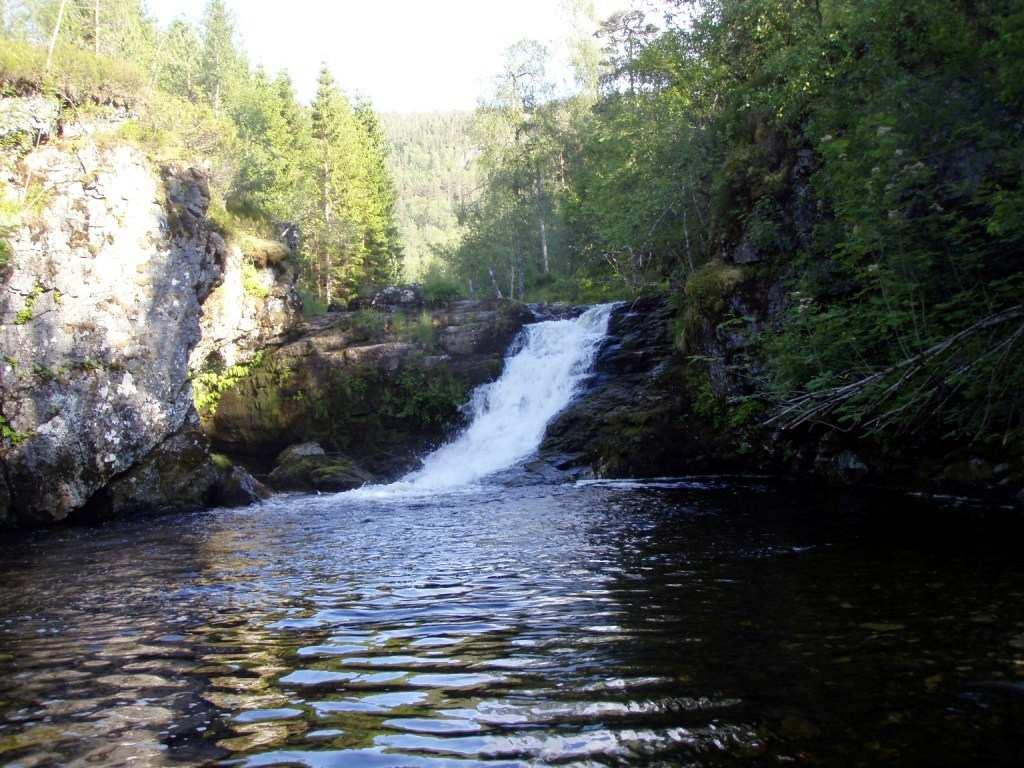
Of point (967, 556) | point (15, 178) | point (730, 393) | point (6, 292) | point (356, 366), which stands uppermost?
point (15, 178)

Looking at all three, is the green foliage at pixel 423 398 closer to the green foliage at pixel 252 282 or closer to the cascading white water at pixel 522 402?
the cascading white water at pixel 522 402

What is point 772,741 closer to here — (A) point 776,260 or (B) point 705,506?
(B) point 705,506

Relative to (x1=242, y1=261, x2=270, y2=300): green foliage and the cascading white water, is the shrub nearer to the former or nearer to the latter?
the cascading white water

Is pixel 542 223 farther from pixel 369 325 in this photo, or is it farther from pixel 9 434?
pixel 9 434

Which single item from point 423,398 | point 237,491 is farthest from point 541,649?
point 423,398

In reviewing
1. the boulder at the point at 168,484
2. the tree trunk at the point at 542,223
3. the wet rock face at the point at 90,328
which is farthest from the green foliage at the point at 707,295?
the tree trunk at the point at 542,223

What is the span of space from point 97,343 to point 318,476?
249 inches

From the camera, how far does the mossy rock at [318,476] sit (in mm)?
19562

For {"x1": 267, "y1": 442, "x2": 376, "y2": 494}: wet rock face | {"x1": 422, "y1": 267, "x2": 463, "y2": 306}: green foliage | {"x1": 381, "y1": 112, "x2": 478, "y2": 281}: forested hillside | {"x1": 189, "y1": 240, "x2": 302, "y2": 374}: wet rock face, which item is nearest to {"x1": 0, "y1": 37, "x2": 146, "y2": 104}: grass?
{"x1": 189, "y1": 240, "x2": 302, "y2": 374}: wet rock face

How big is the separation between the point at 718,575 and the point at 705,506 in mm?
5257

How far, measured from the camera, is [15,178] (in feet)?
52.6

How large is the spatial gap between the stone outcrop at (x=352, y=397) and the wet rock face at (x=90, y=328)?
5.34 m

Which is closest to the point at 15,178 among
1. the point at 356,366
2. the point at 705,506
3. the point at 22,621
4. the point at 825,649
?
the point at 356,366

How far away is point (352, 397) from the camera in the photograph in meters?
23.7
